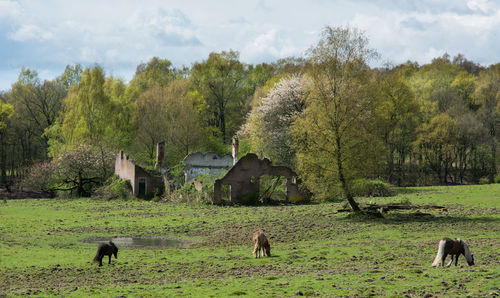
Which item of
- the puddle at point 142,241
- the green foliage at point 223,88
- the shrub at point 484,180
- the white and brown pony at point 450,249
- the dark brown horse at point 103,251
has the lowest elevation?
the puddle at point 142,241

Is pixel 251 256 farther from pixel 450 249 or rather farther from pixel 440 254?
pixel 450 249

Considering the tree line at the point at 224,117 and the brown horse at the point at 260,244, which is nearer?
the brown horse at the point at 260,244

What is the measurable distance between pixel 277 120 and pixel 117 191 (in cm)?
1867

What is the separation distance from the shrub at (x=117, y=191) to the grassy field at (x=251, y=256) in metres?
12.9

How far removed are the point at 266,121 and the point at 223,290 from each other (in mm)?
46394

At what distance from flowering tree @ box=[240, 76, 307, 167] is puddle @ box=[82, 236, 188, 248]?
29.9 meters

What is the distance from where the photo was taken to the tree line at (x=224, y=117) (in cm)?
6041

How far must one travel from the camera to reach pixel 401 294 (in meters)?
13.3

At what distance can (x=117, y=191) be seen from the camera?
54.2m

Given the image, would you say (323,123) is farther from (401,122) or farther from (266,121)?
(401,122)

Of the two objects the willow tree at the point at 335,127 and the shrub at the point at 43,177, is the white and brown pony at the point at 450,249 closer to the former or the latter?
the willow tree at the point at 335,127

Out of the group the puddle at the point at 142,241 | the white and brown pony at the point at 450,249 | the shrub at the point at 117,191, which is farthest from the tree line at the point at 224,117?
the white and brown pony at the point at 450,249

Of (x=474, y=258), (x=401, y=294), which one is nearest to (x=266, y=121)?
(x=474, y=258)

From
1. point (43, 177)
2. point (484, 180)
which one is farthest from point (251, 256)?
point (484, 180)
